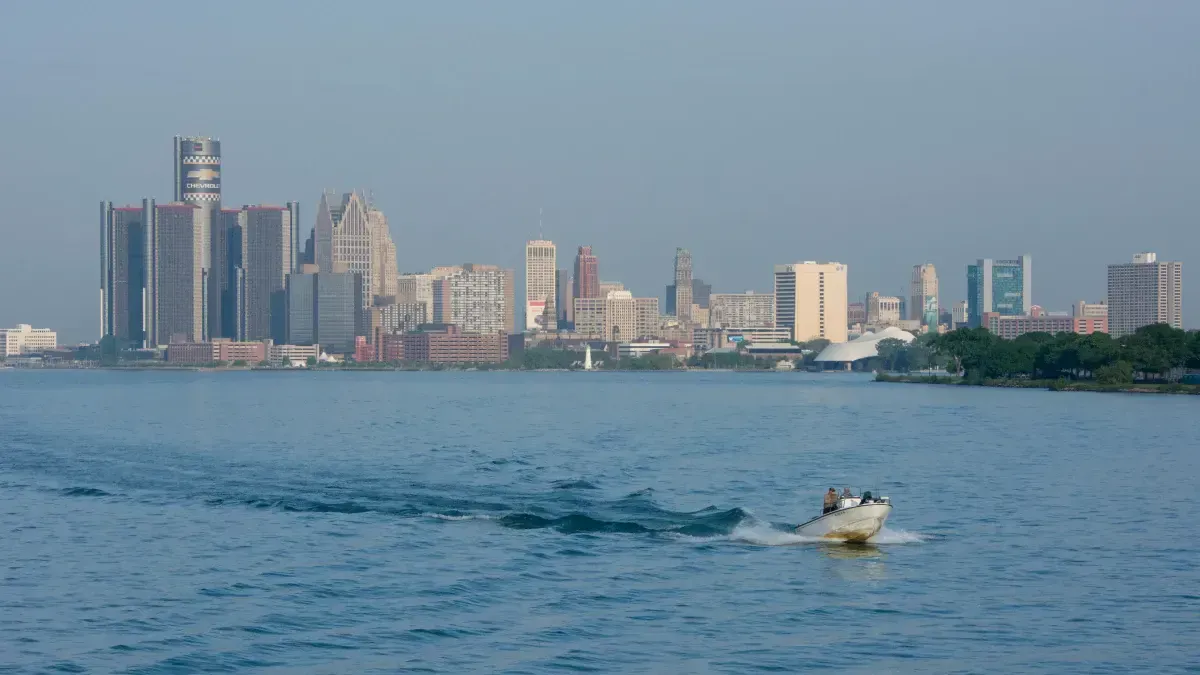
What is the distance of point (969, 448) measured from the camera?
6175 centimetres

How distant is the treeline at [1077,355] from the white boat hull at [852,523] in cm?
9950

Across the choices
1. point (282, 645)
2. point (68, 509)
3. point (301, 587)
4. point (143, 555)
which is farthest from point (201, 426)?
point (282, 645)

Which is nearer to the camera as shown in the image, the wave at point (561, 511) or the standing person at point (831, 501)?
the standing person at point (831, 501)

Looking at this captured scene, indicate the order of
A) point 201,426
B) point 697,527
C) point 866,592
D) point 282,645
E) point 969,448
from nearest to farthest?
1. point 282,645
2. point 866,592
3. point 697,527
4. point 969,448
5. point 201,426

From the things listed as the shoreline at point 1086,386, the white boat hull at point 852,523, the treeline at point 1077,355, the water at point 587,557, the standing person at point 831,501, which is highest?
the treeline at point 1077,355

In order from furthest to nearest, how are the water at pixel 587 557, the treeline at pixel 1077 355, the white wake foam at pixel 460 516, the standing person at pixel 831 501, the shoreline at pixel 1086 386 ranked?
1. the treeline at pixel 1077 355
2. the shoreline at pixel 1086 386
3. the white wake foam at pixel 460 516
4. the standing person at pixel 831 501
5. the water at pixel 587 557

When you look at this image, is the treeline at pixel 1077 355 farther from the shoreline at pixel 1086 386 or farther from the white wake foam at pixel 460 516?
the white wake foam at pixel 460 516

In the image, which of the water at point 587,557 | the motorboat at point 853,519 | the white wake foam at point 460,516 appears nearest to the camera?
the water at point 587,557

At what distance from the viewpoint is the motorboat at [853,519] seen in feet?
109

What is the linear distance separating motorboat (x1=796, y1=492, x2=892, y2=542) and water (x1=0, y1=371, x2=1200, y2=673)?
0.67 m

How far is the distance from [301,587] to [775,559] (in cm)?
981

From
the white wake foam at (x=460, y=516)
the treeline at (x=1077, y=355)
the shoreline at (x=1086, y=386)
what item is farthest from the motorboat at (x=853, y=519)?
the treeline at (x=1077, y=355)

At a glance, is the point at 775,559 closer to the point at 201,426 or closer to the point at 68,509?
the point at 68,509

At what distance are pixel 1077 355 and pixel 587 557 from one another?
112 metres
